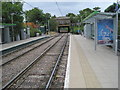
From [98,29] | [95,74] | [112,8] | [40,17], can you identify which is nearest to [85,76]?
[95,74]

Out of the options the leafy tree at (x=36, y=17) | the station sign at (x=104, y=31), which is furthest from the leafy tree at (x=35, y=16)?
the station sign at (x=104, y=31)

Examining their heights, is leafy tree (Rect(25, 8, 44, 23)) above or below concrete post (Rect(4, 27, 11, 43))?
above

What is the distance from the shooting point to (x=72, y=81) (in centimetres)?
673

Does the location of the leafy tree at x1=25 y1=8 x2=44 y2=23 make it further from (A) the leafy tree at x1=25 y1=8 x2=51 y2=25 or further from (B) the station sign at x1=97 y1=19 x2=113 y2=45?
(B) the station sign at x1=97 y1=19 x2=113 y2=45

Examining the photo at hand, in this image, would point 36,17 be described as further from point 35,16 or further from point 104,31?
point 104,31

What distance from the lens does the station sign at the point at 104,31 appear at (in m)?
14.2

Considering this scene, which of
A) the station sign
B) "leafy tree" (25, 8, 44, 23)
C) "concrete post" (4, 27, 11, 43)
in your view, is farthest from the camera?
"leafy tree" (25, 8, 44, 23)

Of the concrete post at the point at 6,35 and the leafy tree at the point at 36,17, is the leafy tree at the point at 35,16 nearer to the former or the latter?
the leafy tree at the point at 36,17

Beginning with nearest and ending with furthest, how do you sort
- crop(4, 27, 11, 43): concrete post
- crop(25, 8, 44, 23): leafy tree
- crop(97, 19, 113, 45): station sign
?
crop(97, 19, 113, 45): station sign, crop(4, 27, 11, 43): concrete post, crop(25, 8, 44, 23): leafy tree

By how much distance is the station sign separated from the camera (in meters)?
14.2

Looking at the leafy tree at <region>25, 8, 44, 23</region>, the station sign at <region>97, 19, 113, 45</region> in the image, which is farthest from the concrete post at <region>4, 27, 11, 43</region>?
the leafy tree at <region>25, 8, 44, 23</region>

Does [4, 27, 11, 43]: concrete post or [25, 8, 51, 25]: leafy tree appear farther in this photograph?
[25, 8, 51, 25]: leafy tree

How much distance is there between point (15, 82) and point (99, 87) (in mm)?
3386

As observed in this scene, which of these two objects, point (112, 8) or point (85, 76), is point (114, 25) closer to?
point (85, 76)
